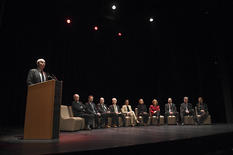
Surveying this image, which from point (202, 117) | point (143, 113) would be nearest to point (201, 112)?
point (202, 117)

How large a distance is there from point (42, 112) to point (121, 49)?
244 inches

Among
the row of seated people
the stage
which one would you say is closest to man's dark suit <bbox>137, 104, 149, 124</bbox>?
the row of seated people

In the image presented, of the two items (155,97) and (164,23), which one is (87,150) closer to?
(164,23)

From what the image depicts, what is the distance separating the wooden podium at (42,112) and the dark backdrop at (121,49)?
2084 mm

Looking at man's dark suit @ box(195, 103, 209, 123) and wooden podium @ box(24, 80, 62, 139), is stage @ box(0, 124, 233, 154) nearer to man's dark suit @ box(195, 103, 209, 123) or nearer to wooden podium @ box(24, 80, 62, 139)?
wooden podium @ box(24, 80, 62, 139)

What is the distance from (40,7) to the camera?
6184 mm

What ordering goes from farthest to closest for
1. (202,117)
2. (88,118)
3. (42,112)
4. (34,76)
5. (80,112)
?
1. (202,117)
2. (88,118)
3. (80,112)
4. (34,76)
5. (42,112)

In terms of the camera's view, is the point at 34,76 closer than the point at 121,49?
Yes

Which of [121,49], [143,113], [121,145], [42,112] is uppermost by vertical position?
[121,49]

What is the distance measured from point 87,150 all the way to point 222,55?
907 centimetres

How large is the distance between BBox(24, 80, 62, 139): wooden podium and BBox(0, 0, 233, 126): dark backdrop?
208cm

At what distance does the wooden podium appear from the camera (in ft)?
10.1

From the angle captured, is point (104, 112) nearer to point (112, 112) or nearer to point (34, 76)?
point (112, 112)

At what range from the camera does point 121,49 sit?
8.90 meters
